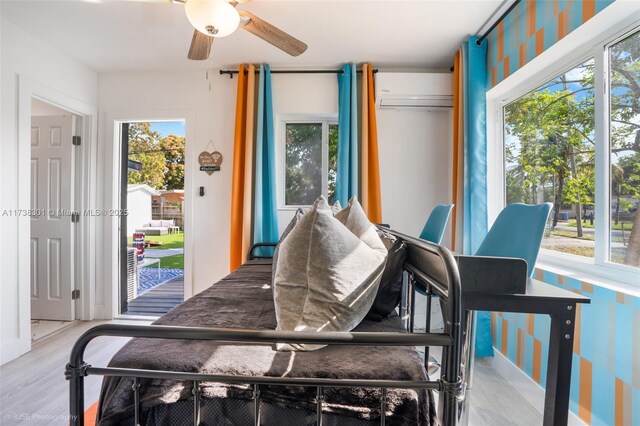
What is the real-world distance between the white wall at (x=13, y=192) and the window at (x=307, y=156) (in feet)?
6.91

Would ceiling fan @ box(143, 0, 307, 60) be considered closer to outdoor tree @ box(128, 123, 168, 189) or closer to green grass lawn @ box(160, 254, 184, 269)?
green grass lawn @ box(160, 254, 184, 269)

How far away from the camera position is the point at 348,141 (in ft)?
9.21

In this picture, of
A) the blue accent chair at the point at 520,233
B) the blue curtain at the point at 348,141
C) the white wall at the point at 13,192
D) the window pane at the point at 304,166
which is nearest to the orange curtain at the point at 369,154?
the blue curtain at the point at 348,141

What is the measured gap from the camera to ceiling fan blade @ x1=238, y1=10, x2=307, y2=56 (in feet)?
5.33

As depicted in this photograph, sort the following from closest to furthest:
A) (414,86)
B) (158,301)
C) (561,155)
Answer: (561,155), (414,86), (158,301)

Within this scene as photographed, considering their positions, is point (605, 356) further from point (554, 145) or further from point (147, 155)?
point (147, 155)

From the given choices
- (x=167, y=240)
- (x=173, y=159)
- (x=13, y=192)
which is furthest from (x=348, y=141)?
(x=167, y=240)

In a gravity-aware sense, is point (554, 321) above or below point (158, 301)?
above

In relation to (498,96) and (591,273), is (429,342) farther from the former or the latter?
(498,96)

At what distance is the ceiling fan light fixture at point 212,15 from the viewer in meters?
1.38

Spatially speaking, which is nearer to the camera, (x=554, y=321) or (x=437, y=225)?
(x=554, y=321)

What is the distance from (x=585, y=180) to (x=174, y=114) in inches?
132

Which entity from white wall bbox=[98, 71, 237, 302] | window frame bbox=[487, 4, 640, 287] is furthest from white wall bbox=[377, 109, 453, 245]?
white wall bbox=[98, 71, 237, 302]

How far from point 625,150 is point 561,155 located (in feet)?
1.27
